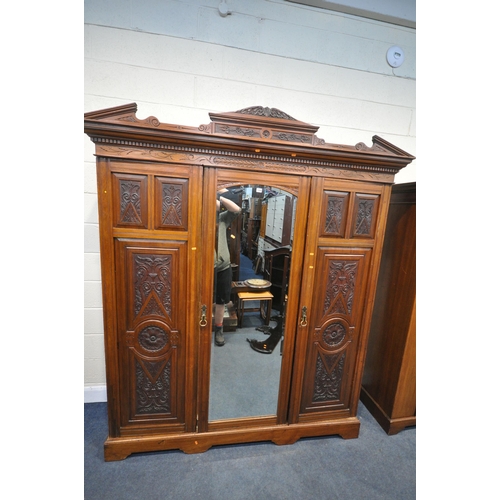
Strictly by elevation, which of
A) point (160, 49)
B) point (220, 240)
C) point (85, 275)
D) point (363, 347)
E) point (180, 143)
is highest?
point (160, 49)

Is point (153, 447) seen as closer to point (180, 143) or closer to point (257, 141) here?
point (180, 143)

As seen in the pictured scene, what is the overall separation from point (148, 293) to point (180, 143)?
780 millimetres

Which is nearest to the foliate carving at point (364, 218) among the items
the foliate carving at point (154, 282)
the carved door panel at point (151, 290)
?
the carved door panel at point (151, 290)

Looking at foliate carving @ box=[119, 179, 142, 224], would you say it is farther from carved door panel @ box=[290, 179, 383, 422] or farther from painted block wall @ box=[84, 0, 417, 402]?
carved door panel @ box=[290, 179, 383, 422]

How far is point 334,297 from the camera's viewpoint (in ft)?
4.88

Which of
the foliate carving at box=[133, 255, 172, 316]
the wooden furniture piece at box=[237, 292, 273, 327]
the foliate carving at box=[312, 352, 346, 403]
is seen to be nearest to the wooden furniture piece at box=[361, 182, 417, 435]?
the foliate carving at box=[312, 352, 346, 403]

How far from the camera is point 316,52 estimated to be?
1737 millimetres

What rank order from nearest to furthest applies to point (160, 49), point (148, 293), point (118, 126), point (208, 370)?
point (118, 126), point (148, 293), point (208, 370), point (160, 49)

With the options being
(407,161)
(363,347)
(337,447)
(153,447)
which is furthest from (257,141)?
(337,447)

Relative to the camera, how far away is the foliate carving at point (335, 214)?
137cm

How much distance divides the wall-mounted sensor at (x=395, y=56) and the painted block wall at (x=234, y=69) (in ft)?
0.14

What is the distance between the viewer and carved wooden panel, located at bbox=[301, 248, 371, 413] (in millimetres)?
1449

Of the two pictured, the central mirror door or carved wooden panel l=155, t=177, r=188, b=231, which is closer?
carved wooden panel l=155, t=177, r=188, b=231

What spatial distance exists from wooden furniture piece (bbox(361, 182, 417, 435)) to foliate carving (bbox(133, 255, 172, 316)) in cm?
150
